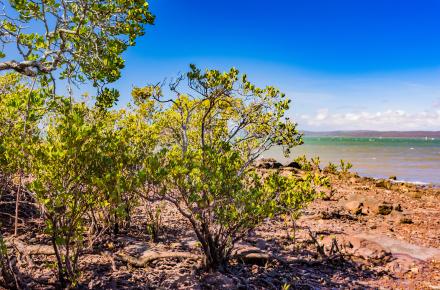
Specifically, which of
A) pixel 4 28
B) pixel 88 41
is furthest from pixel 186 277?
pixel 4 28

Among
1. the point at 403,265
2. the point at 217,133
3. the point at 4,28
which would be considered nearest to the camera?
the point at 4,28

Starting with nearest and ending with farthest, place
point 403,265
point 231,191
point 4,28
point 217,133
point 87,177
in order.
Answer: point 87,177 → point 4,28 → point 231,191 → point 403,265 → point 217,133

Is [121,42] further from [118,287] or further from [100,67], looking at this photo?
[118,287]

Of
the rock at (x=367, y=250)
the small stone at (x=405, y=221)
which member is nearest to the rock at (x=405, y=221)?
the small stone at (x=405, y=221)

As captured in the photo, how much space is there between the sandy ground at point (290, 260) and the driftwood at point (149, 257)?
118 millimetres

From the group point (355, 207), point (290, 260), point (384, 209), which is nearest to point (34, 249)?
point (290, 260)

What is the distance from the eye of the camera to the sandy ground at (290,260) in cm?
746

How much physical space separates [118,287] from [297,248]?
19.3ft

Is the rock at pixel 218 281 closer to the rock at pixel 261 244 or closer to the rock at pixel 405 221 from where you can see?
the rock at pixel 261 244

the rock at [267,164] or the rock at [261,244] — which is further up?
the rock at [267,164]

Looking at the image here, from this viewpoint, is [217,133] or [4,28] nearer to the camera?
[4,28]

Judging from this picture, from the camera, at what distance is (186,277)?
763cm

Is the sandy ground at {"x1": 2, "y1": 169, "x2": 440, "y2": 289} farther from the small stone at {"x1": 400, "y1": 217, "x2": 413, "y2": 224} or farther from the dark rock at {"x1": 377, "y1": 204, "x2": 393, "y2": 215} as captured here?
the dark rock at {"x1": 377, "y1": 204, "x2": 393, "y2": 215}

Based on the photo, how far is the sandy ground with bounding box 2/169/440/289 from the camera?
7461mm
